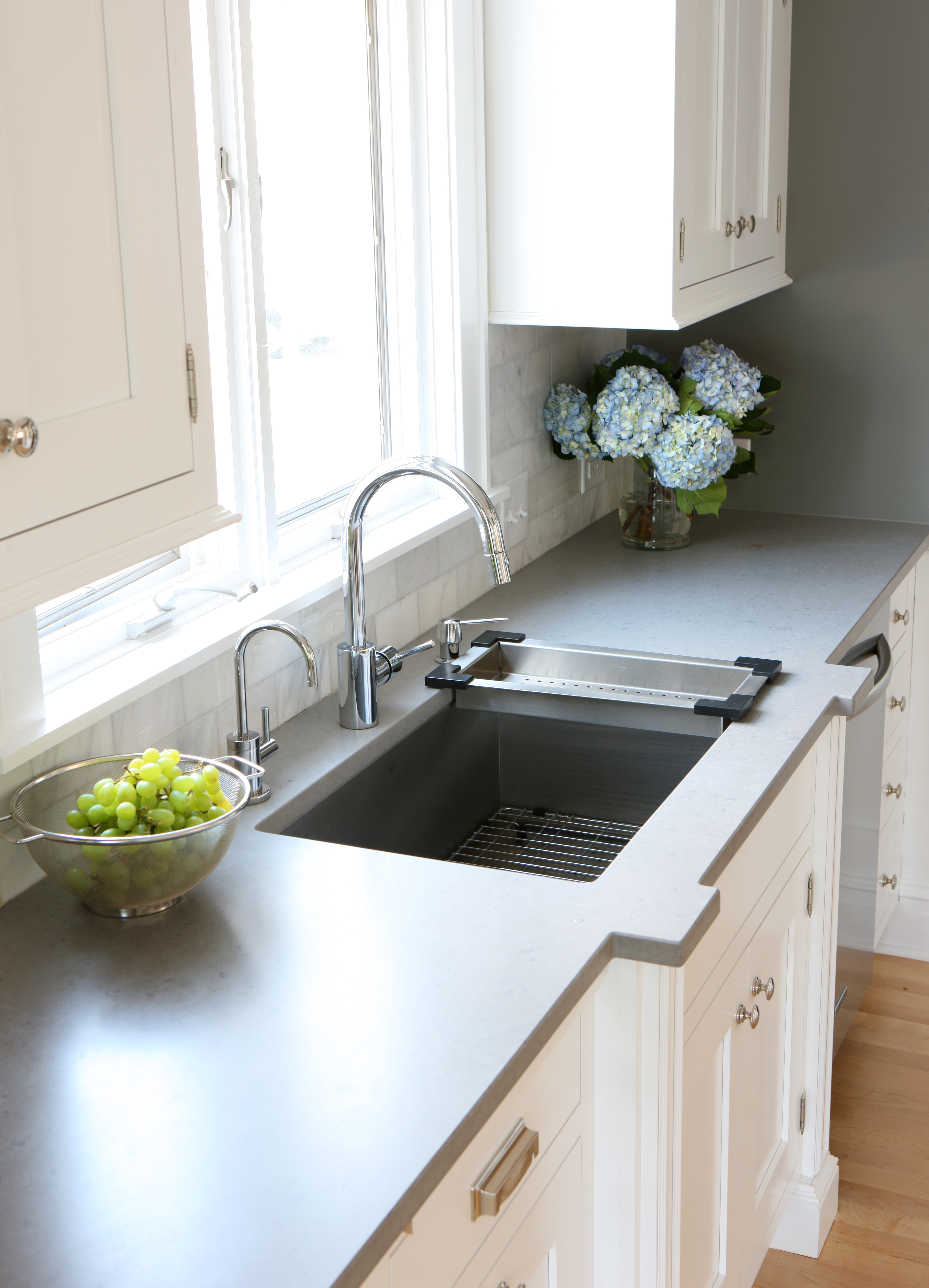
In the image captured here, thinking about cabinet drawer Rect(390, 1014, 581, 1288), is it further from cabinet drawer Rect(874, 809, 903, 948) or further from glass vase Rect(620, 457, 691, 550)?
cabinet drawer Rect(874, 809, 903, 948)

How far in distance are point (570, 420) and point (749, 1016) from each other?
1.28 meters

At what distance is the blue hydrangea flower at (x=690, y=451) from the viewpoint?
2590mm

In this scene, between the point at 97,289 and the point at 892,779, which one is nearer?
the point at 97,289

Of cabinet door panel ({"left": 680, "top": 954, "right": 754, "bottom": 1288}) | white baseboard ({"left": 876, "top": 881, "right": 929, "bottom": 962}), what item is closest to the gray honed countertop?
cabinet door panel ({"left": 680, "top": 954, "right": 754, "bottom": 1288})

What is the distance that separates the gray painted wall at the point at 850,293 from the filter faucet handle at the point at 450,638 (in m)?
1.25

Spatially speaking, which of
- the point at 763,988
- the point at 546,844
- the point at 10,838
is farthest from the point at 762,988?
the point at 10,838

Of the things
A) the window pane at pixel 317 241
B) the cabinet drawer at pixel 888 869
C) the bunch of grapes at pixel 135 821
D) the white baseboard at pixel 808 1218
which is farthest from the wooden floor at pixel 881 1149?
the window pane at pixel 317 241

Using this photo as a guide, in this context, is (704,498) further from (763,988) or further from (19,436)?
(19,436)

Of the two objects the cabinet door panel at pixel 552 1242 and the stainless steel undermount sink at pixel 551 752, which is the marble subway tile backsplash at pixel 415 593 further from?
the cabinet door panel at pixel 552 1242

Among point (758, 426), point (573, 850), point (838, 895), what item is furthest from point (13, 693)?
point (758, 426)

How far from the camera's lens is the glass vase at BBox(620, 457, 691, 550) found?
9.26 ft

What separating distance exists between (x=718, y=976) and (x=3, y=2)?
1.32 metres

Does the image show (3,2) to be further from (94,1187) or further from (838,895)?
(838,895)

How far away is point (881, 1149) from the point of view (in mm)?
2510
